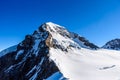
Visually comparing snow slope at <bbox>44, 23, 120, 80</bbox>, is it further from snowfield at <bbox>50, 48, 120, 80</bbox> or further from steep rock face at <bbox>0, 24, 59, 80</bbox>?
steep rock face at <bbox>0, 24, 59, 80</bbox>

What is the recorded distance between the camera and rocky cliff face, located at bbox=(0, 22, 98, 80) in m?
101

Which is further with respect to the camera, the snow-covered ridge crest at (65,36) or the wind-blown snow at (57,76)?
the snow-covered ridge crest at (65,36)

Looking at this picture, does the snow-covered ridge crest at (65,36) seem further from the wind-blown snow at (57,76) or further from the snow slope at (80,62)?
the wind-blown snow at (57,76)

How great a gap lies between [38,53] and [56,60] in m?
17.6

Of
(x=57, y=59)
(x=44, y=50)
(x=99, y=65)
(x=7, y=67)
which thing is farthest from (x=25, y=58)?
(x=99, y=65)

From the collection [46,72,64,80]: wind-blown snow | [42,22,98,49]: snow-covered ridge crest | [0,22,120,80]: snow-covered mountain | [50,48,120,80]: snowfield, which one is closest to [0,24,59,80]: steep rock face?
[0,22,120,80]: snow-covered mountain

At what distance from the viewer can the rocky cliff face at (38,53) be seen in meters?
101

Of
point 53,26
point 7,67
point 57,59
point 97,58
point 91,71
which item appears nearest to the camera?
point 91,71

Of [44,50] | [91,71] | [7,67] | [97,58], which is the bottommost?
[91,71]

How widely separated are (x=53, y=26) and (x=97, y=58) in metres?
33.9

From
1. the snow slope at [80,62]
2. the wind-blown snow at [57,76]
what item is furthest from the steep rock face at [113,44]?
the wind-blown snow at [57,76]

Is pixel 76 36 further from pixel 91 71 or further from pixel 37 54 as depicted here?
pixel 91 71

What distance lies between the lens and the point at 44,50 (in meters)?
110

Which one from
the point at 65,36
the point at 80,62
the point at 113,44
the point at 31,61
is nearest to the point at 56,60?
the point at 80,62
